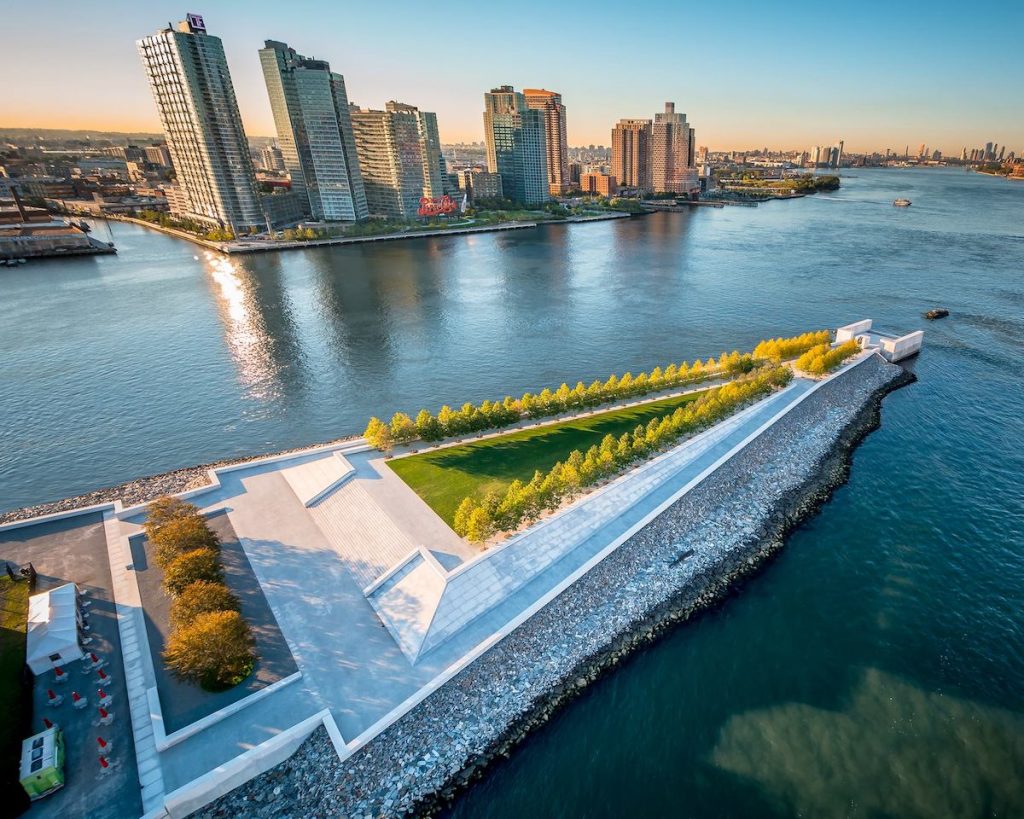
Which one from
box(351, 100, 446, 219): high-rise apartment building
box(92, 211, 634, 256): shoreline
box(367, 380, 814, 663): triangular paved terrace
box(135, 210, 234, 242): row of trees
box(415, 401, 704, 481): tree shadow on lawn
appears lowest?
box(367, 380, 814, 663): triangular paved terrace

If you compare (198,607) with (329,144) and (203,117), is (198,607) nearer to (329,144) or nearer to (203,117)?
(203,117)

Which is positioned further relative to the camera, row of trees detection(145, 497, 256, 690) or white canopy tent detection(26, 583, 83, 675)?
white canopy tent detection(26, 583, 83, 675)

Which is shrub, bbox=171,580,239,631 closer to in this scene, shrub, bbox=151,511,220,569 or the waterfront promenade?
the waterfront promenade

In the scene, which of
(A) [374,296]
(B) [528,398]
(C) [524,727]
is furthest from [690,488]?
→ (A) [374,296]

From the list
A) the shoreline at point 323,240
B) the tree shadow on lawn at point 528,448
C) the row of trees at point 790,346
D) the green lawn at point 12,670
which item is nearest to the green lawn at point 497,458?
the tree shadow on lawn at point 528,448

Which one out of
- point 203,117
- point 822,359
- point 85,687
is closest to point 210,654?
point 85,687

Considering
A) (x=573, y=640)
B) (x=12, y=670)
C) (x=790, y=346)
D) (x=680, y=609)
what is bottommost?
(x=680, y=609)

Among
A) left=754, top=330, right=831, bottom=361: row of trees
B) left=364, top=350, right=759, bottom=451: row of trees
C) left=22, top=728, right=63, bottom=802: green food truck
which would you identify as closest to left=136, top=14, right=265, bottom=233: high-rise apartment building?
left=364, top=350, right=759, bottom=451: row of trees
